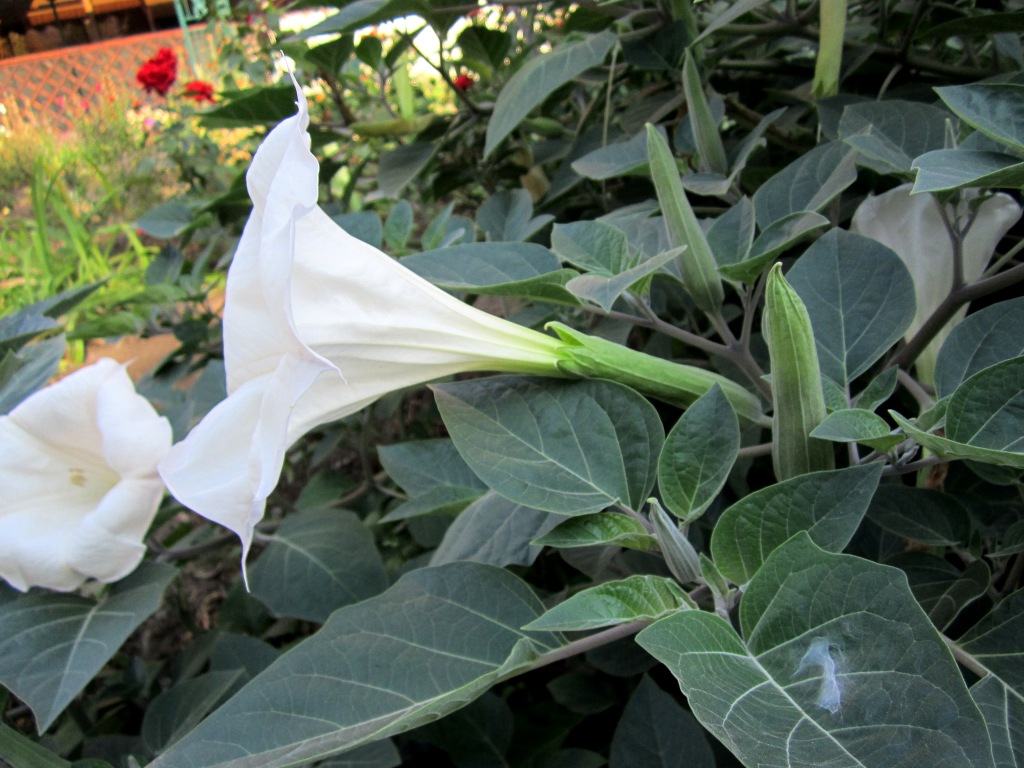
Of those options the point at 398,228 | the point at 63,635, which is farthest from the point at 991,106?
the point at 63,635

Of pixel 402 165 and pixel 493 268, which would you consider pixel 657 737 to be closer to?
pixel 493 268

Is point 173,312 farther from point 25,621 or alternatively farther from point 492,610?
point 492,610

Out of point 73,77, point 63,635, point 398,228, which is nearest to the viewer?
point 63,635

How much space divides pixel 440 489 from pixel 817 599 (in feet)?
1.29

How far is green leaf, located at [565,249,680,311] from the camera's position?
1.65ft

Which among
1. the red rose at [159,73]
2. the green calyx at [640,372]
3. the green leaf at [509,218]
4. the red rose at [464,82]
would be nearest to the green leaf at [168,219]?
the red rose at [464,82]

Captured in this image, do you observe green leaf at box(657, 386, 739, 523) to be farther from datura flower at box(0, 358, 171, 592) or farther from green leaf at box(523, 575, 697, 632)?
datura flower at box(0, 358, 171, 592)

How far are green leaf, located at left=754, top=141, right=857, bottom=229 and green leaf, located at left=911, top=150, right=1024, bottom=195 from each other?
120 mm

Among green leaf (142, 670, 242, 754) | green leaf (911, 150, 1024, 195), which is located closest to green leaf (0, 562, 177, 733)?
green leaf (142, 670, 242, 754)

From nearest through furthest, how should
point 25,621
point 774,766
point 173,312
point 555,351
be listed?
point 774,766
point 555,351
point 25,621
point 173,312

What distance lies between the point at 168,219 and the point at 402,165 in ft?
1.77

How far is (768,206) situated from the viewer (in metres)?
0.65

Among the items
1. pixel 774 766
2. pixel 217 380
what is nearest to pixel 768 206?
pixel 774 766

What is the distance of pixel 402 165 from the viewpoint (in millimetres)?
1132
